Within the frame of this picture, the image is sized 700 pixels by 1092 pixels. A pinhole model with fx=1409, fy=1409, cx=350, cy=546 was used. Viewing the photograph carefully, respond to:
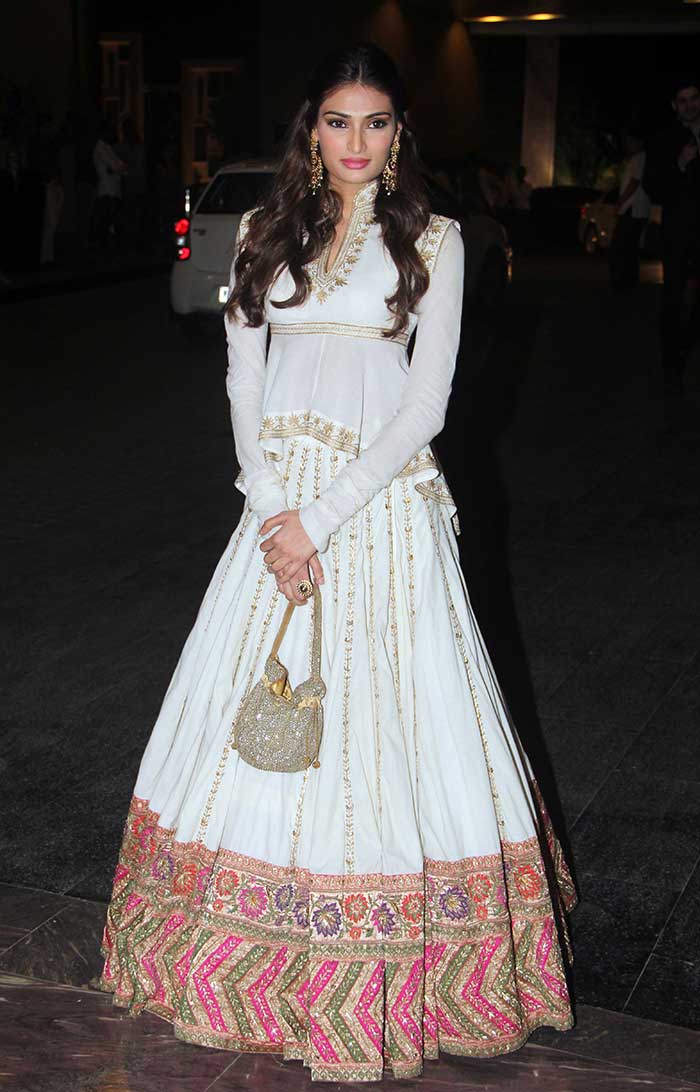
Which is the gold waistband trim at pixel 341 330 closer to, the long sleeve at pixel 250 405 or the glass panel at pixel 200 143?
the long sleeve at pixel 250 405

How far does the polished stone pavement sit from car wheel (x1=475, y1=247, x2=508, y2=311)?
11.4 ft

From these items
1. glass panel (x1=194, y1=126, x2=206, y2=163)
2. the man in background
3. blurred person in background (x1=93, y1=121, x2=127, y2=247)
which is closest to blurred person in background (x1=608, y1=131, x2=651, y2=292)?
the man in background

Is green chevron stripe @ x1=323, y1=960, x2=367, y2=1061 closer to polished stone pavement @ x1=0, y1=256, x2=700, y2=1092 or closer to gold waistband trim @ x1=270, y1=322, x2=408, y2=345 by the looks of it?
polished stone pavement @ x1=0, y1=256, x2=700, y2=1092

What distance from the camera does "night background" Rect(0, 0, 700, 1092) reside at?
296 cm

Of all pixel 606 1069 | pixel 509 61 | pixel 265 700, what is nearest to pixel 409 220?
pixel 265 700

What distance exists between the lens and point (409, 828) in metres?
2.70

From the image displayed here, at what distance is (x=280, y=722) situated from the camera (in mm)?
2670

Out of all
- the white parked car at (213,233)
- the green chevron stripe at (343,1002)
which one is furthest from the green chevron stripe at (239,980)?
the white parked car at (213,233)

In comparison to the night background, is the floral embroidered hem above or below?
above

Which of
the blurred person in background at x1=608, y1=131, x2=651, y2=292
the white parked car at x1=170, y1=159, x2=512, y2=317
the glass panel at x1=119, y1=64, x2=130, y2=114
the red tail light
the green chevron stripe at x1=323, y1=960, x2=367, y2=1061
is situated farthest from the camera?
the glass panel at x1=119, y1=64, x2=130, y2=114

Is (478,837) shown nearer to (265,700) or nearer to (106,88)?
(265,700)

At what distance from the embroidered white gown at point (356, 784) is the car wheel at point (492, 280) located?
1181cm

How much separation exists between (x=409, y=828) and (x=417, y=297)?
1029mm

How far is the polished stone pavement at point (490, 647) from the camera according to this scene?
9.45ft
